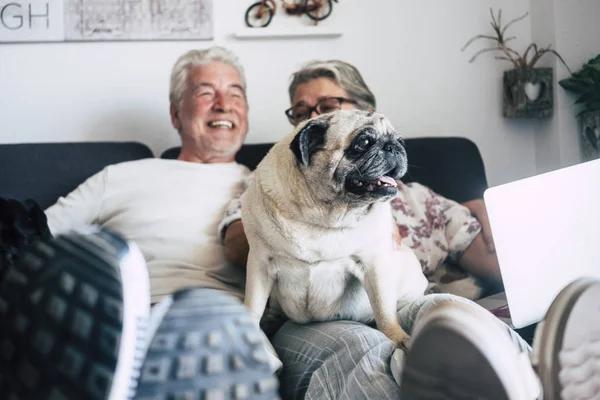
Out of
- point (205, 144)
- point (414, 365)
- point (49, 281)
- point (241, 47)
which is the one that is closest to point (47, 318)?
point (49, 281)

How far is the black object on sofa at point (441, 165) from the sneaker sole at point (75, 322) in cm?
124

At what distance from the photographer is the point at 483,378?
487 millimetres

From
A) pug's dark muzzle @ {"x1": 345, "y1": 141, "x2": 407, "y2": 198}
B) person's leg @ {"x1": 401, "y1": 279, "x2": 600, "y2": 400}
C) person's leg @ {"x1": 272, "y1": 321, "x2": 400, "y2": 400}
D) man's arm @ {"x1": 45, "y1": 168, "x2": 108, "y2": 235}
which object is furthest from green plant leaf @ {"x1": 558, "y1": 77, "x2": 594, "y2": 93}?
person's leg @ {"x1": 401, "y1": 279, "x2": 600, "y2": 400}

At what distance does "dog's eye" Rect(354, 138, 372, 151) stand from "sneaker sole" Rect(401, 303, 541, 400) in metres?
0.59

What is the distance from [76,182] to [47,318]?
1.23 meters

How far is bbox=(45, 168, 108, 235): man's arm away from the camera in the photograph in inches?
59.9

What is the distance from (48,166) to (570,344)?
1.50m

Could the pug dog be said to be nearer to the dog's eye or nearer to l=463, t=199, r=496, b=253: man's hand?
the dog's eye

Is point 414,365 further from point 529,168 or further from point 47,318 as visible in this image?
point 529,168

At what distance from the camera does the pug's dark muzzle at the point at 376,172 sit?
1062 mm

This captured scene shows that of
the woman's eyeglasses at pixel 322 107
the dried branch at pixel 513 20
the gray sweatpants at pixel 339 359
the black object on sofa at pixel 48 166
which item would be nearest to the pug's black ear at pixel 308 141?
the gray sweatpants at pixel 339 359

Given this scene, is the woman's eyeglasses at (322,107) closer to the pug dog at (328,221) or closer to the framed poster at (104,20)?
the pug dog at (328,221)

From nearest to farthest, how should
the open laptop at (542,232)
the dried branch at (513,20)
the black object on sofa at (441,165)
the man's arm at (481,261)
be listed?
1. the open laptop at (542,232)
2. the man's arm at (481,261)
3. the black object on sofa at (441,165)
4. the dried branch at (513,20)

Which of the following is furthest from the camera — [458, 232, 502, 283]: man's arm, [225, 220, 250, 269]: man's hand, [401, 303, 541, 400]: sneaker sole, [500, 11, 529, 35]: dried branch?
[500, 11, 529, 35]: dried branch
